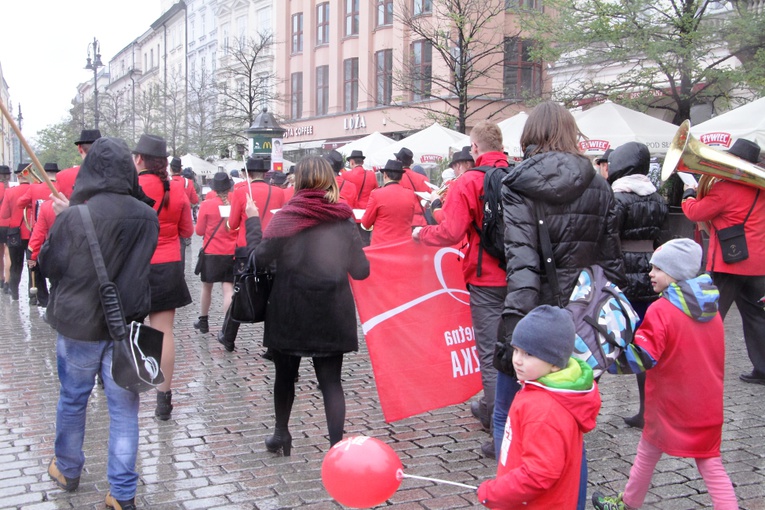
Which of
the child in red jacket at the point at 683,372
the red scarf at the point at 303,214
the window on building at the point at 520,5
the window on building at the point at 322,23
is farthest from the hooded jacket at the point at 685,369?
the window on building at the point at 322,23

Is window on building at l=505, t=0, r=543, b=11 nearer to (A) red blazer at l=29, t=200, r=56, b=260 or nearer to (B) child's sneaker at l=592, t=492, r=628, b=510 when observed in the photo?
(A) red blazer at l=29, t=200, r=56, b=260

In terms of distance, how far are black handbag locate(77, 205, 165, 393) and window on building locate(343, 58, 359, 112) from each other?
124 ft

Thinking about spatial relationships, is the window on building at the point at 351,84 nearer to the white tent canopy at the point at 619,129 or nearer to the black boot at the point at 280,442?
the white tent canopy at the point at 619,129

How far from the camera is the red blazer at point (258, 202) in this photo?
778 centimetres

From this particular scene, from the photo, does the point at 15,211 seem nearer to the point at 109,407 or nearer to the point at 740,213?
the point at 109,407

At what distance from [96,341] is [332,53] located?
39.9 meters

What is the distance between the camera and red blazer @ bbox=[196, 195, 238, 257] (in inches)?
355

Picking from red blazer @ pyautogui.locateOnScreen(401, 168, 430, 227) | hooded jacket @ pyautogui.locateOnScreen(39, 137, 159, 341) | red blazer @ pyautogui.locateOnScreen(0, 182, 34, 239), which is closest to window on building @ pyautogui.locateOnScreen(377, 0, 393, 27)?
red blazer @ pyautogui.locateOnScreen(0, 182, 34, 239)

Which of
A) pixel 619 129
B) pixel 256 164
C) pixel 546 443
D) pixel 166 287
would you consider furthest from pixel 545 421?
pixel 619 129

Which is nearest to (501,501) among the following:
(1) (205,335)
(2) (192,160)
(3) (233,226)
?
(3) (233,226)

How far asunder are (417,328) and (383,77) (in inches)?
1367

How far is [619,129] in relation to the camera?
37.4ft

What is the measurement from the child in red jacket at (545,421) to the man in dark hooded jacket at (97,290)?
2186 millimetres

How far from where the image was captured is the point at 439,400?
5.56m
